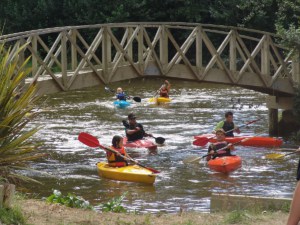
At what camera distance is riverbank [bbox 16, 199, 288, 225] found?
8875 millimetres

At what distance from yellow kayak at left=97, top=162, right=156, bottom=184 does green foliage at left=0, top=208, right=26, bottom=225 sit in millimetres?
7678

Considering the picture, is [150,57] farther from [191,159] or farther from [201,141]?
[191,159]

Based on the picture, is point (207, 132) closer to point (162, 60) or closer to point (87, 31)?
point (162, 60)

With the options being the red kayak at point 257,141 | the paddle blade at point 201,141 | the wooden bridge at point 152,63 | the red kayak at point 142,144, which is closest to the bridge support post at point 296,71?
the wooden bridge at point 152,63

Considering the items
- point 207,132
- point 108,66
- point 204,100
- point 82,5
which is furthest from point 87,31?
point 108,66

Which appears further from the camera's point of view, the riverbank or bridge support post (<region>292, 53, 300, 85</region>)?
bridge support post (<region>292, 53, 300, 85</region>)

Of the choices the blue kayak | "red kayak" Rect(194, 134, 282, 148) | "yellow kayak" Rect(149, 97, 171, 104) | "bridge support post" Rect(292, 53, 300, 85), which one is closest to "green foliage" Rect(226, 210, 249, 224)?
"red kayak" Rect(194, 134, 282, 148)

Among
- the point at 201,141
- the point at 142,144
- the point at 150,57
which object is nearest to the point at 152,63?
the point at 150,57

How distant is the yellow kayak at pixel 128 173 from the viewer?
639 inches

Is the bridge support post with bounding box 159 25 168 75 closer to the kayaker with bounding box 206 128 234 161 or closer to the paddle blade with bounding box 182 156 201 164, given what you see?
the kayaker with bounding box 206 128 234 161

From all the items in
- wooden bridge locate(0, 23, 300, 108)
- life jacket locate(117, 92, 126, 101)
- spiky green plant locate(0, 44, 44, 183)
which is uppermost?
wooden bridge locate(0, 23, 300, 108)

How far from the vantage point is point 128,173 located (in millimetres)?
16578

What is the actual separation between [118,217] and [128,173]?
23.6 feet

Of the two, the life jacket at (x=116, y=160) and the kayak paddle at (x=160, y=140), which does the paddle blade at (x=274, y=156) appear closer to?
the kayak paddle at (x=160, y=140)
